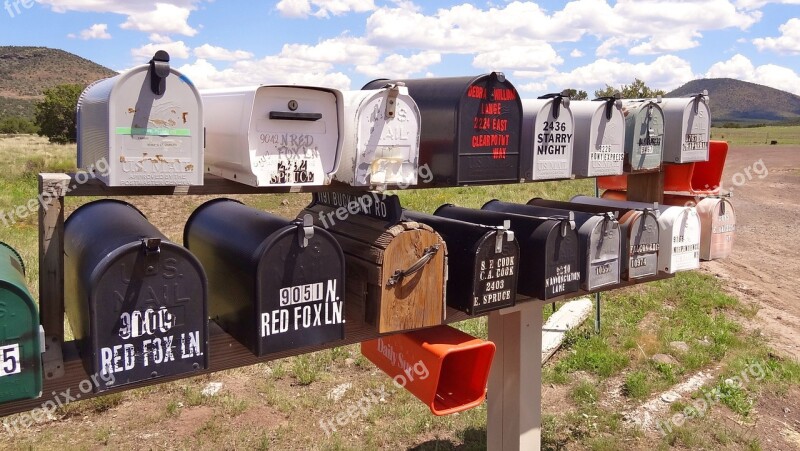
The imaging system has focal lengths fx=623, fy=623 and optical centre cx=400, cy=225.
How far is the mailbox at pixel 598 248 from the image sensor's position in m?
2.39

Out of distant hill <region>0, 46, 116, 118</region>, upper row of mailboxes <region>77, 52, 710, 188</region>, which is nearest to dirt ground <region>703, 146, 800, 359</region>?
upper row of mailboxes <region>77, 52, 710, 188</region>

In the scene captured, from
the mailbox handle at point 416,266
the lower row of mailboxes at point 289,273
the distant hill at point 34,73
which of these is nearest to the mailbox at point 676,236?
the lower row of mailboxes at point 289,273

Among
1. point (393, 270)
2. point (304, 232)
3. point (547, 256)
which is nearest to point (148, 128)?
point (304, 232)

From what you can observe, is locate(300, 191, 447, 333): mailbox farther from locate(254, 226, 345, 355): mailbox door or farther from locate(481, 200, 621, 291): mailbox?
locate(481, 200, 621, 291): mailbox

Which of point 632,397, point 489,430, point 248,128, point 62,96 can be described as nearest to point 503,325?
point 489,430

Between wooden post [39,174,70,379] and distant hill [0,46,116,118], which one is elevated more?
distant hill [0,46,116,118]

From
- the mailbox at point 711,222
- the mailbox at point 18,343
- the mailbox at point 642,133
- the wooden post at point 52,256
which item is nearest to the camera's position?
the mailbox at point 18,343

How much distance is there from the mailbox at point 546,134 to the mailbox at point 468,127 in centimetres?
21

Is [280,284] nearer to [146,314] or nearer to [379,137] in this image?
[146,314]

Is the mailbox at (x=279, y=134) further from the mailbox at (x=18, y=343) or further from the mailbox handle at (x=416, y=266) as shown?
the mailbox at (x=18, y=343)

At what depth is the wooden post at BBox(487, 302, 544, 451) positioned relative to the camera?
2766 millimetres

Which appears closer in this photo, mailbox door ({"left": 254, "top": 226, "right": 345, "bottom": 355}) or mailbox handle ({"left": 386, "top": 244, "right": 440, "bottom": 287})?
mailbox door ({"left": 254, "top": 226, "right": 345, "bottom": 355})

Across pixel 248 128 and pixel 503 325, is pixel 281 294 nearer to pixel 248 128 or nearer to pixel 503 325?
pixel 248 128

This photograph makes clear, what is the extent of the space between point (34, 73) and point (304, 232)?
46.8 m
